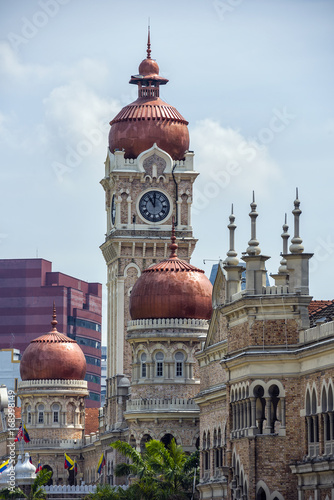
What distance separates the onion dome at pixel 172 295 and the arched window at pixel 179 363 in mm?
2553

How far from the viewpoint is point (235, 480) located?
77.3m

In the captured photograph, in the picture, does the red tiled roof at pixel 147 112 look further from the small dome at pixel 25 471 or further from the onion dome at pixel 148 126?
the small dome at pixel 25 471

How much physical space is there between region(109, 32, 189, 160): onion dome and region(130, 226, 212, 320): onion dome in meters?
15.9

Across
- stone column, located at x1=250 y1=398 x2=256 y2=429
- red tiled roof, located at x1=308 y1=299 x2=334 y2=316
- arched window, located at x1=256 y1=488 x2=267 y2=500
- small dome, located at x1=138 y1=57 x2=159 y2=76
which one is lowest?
arched window, located at x1=256 y1=488 x2=267 y2=500

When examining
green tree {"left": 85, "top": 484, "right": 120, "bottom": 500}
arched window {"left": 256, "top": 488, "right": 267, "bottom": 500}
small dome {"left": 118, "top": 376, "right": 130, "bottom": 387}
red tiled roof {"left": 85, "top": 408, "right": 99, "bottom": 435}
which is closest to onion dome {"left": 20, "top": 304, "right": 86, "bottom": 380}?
small dome {"left": 118, "top": 376, "right": 130, "bottom": 387}

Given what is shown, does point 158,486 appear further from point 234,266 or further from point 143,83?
point 143,83

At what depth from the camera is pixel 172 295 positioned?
11238 cm

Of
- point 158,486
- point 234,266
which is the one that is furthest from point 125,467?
point 234,266

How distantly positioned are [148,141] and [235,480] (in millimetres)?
53622

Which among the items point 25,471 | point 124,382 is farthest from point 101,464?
point 25,471

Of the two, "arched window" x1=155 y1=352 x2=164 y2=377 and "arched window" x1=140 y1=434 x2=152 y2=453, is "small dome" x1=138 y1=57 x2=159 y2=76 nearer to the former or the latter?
"arched window" x1=155 y1=352 x2=164 y2=377

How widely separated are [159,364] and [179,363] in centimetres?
130

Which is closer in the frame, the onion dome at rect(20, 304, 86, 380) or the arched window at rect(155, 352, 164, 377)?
the arched window at rect(155, 352, 164, 377)

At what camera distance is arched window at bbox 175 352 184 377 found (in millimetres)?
111688
